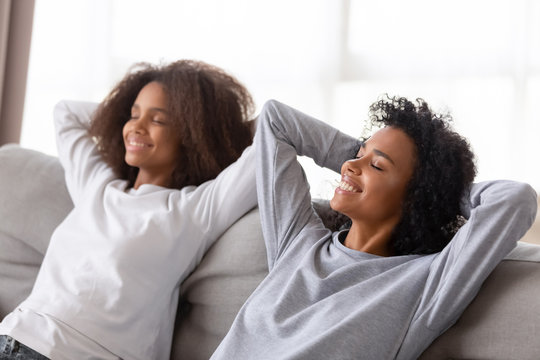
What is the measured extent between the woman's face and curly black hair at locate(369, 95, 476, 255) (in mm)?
20

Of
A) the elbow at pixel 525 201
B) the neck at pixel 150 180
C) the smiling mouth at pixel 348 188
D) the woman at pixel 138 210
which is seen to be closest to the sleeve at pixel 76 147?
→ the woman at pixel 138 210

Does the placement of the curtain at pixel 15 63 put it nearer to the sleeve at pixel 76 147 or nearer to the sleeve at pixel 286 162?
the sleeve at pixel 76 147

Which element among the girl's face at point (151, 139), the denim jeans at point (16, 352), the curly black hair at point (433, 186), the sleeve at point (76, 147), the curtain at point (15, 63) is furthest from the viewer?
the curtain at point (15, 63)

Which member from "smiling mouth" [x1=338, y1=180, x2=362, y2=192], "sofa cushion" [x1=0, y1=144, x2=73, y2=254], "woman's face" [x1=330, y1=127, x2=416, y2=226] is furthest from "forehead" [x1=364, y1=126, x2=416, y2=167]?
"sofa cushion" [x1=0, y1=144, x2=73, y2=254]

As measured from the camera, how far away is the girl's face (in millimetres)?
2033

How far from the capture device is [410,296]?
143 cm

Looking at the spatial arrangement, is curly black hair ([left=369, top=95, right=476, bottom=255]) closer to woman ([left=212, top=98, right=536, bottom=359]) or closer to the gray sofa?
woman ([left=212, top=98, right=536, bottom=359])

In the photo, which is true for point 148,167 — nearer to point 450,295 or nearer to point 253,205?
point 253,205

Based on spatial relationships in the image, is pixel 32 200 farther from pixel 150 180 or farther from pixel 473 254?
pixel 473 254

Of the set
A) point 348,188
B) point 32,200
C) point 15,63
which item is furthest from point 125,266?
point 15,63

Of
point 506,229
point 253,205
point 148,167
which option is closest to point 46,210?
point 148,167

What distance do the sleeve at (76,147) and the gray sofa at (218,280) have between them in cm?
7

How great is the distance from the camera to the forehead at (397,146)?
1.58m

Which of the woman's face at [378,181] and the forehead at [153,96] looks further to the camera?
the forehead at [153,96]
